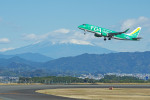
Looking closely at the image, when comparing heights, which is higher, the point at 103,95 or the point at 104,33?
the point at 104,33

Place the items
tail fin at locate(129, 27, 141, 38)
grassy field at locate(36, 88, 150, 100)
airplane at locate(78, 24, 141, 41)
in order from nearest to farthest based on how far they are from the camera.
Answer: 1. grassy field at locate(36, 88, 150, 100)
2. airplane at locate(78, 24, 141, 41)
3. tail fin at locate(129, 27, 141, 38)

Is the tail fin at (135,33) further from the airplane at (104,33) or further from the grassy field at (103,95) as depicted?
the grassy field at (103,95)

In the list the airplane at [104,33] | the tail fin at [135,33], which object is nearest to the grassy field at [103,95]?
the airplane at [104,33]

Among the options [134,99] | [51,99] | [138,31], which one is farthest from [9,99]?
[138,31]

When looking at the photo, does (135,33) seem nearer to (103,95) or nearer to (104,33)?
(104,33)

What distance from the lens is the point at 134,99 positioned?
9975 centimetres

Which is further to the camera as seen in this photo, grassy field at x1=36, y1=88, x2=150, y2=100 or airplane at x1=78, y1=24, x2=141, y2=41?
airplane at x1=78, y1=24, x2=141, y2=41

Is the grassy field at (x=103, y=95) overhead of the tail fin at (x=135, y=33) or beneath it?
beneath

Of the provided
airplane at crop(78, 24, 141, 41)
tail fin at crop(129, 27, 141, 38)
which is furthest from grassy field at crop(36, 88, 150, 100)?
tail fin at crop(129, 27, 141, 38)

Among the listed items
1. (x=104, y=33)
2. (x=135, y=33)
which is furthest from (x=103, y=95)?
(x=135, y=33)

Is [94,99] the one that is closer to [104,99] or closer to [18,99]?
[104,99]

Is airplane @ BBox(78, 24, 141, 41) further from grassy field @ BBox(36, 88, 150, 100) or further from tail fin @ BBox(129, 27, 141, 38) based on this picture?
grassy field @ BBox(36, 88, 150, 100)

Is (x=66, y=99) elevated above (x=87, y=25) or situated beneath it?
situated beneath

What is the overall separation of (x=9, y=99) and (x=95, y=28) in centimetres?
4511
